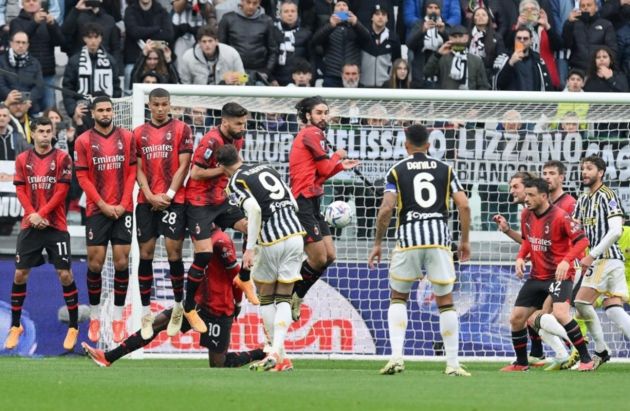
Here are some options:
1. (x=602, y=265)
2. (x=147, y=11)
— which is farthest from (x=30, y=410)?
(x=147, y=11)

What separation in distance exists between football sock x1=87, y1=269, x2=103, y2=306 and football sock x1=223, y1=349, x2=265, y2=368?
181 cm

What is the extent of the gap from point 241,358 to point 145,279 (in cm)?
150

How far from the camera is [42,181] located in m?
14.8

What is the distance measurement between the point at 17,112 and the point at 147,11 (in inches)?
97.1

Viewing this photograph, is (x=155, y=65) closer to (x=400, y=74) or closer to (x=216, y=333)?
(x=400, y=74)

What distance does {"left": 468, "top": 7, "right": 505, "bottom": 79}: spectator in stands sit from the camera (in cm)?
1977

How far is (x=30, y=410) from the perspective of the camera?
8.98 m

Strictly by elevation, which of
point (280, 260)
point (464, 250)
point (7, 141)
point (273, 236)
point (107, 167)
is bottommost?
point (280, 260)

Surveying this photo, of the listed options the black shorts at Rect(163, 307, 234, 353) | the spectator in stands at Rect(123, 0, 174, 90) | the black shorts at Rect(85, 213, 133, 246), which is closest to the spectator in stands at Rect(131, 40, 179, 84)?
the spectator in stands at Rect(123, 0, 174, 90)

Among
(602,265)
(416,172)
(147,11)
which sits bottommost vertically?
(602,265)

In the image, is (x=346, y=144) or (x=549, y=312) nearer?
(x=549, y=312)

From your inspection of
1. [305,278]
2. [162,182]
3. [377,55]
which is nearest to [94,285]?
[162,182]

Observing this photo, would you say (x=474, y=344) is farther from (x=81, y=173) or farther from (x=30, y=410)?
(x=30, y=410)

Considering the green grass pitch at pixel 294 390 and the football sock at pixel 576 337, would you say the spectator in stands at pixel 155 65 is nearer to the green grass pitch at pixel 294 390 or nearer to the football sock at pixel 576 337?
the green grass pitch at pixel 294 390
